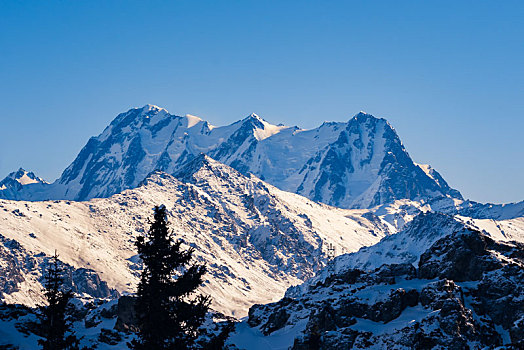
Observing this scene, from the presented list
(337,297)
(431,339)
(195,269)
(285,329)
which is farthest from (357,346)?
(195,269)

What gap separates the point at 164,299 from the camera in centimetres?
5269

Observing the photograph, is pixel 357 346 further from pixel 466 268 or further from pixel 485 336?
pixel 466 268

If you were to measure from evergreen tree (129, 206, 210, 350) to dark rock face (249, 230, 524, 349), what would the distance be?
51.9 meters

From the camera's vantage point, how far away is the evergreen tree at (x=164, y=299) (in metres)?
51.5

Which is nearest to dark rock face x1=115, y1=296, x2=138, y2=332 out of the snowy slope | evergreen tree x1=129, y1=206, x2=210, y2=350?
the snowy slope

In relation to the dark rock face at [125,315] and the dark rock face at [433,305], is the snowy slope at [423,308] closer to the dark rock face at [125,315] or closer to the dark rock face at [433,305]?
the dark rock face at [433,305]

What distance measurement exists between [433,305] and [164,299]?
7922 cm

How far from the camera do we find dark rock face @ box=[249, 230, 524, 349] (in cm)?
11394

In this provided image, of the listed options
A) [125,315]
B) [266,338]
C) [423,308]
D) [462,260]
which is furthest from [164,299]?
[266,338]

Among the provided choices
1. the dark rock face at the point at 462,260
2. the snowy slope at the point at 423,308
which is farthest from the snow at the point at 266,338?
the dark rock face at the point at 462,260

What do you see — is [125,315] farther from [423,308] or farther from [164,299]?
[164,299]

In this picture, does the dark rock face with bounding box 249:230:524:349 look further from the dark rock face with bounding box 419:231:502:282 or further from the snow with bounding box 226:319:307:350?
the snow with bounding box 226:319:307:350

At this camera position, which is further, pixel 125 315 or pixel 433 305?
pixel 125 315

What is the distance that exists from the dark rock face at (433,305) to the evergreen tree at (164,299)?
170 ft
